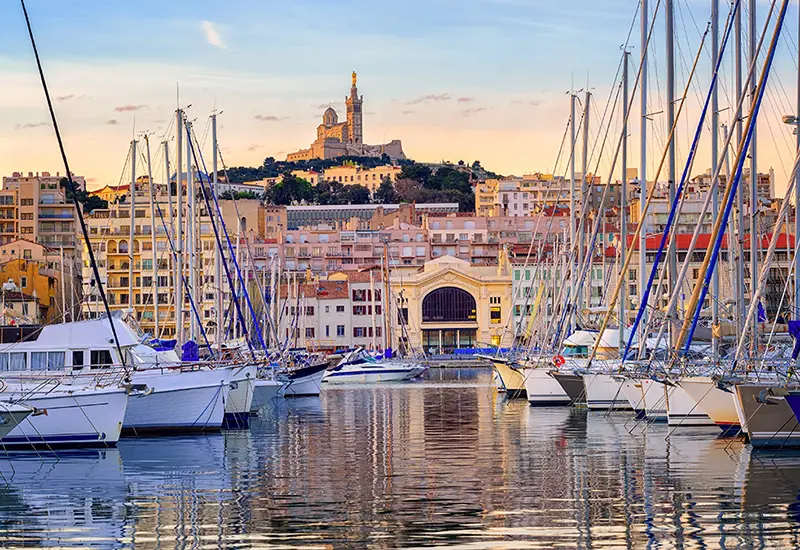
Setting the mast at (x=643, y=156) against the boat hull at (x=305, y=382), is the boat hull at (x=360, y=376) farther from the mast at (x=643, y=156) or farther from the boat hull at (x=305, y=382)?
the mast at (x=643, y=156)

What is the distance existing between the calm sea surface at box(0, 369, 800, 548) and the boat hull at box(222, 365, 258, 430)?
2.38 metres

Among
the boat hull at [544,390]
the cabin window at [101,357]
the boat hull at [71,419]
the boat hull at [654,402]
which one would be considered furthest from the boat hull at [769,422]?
the boat hull at [544,390]

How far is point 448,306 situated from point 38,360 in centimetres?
11588

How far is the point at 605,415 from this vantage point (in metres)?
45.8

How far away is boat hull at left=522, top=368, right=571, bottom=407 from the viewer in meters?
53.4

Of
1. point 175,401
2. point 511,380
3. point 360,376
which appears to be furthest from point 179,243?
point 360,376

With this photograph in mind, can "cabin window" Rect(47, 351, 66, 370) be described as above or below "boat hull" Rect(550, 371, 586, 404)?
above

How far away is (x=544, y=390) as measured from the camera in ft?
177

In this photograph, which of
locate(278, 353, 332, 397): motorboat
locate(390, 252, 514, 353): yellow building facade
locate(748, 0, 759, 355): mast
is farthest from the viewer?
locate(390, 252, 514, 353): yellow building facade

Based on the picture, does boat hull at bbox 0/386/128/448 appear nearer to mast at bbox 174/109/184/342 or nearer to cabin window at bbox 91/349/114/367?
cabin window at bbox 91/349/114/367

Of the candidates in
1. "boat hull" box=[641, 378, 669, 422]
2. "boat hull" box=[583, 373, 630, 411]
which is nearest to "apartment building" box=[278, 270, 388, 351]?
"boat hull" box=[583, 373, 630, 411]

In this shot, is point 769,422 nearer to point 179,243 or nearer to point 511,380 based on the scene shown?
point 179,243

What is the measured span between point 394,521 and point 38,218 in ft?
485

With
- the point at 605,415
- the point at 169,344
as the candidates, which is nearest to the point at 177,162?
the point at 169,344
